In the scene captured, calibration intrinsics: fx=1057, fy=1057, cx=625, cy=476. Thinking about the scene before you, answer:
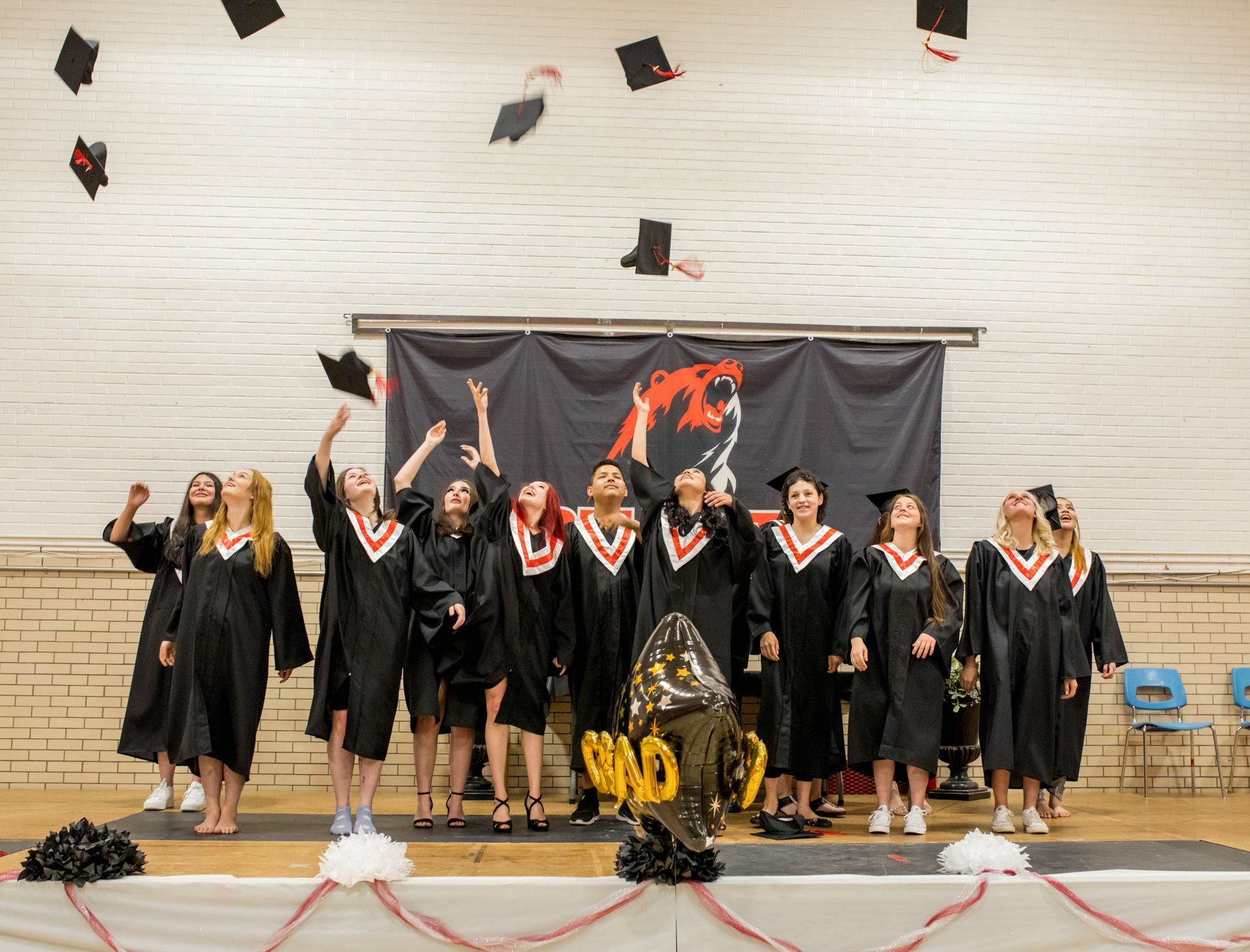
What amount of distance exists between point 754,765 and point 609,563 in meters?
1.84

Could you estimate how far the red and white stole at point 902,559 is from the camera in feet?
14.9

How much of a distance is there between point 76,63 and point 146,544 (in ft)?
8.52

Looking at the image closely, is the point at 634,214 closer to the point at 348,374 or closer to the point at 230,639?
the point at 348,374

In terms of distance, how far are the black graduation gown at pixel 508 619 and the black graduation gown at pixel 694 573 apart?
42 centimetres

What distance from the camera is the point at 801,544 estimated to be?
15.6ft

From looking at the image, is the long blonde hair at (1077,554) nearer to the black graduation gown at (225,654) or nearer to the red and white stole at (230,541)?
the black graduation gown at (225,654)

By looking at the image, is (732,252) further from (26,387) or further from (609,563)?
(26,387)

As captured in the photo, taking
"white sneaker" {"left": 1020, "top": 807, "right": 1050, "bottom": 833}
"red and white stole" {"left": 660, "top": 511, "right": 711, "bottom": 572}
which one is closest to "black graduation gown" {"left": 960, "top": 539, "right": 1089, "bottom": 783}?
"white sneaker" {"left": 1020, "top": 807, "right": 1050, "bottom": 833}

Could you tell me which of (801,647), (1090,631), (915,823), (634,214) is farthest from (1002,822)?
(634,214)

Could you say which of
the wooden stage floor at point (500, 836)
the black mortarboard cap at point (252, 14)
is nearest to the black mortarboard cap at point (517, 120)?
the black mortarboard cap at point (252, 14)

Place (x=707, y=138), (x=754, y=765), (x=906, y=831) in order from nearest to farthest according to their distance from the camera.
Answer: (x=754, y=765)
(x=906, y=831)
(x=707, y=138)

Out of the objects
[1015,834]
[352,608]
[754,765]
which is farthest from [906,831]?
[352,608]

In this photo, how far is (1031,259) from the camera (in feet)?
22.4

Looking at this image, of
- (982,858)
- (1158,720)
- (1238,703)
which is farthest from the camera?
(1158,720)
